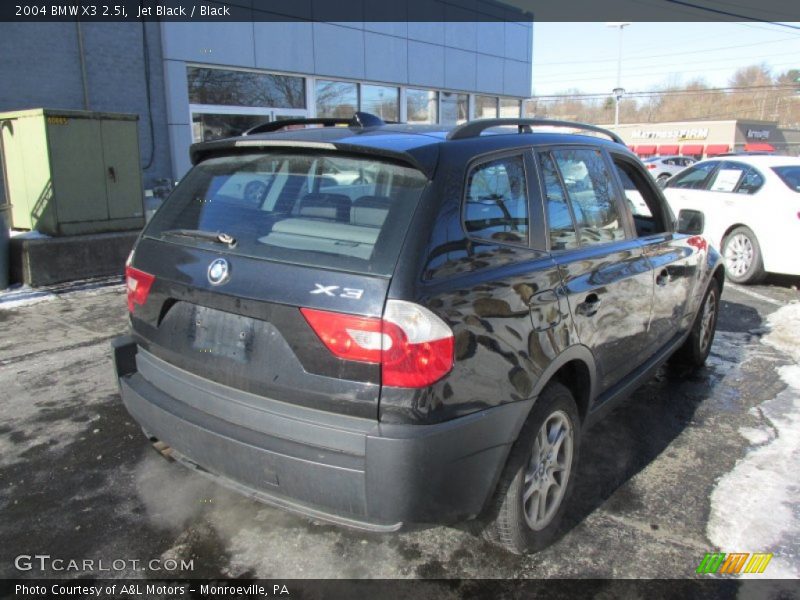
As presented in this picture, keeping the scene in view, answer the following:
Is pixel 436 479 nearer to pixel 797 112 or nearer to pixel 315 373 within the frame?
pixel 315 373

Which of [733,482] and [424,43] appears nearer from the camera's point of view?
[733,482]

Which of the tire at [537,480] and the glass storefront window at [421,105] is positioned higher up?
the glass storefront window at [421,105]

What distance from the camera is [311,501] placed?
2.26 meters

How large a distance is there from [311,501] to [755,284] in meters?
8.08

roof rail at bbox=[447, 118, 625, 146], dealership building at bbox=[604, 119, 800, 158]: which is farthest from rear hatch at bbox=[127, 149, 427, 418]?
dealership building at bbox=[604, 119, 800, 158]

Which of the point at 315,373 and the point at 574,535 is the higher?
the point at 315,373

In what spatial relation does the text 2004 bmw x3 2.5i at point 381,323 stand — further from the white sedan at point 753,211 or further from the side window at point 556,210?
the white sedan at point 753,211

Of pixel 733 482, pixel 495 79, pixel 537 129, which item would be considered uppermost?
pixel 495 79

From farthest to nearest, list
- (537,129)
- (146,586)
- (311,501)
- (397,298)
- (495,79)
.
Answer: (495,79)
(537,129)
(146,586)
(311,501)
(397,298)

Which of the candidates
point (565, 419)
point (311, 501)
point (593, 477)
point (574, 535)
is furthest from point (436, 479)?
point (593, 477)

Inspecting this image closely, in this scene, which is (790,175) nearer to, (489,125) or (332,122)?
(489,125)

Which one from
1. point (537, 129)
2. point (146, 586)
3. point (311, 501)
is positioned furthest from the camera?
point (537, 129)

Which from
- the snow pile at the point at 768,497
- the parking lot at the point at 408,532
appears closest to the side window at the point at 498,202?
the parking lot at the point at 408,532

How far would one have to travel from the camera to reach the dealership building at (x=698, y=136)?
57.9 meters
